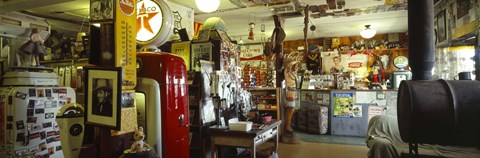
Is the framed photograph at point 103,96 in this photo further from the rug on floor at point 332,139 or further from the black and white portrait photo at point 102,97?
the rug on floor at point 332,139

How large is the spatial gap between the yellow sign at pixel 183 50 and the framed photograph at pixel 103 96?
2295mm

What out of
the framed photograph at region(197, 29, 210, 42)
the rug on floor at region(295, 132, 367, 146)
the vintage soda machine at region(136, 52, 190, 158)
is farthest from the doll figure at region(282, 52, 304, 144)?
the vintage soda machine at region(136, 52, 190, 158)

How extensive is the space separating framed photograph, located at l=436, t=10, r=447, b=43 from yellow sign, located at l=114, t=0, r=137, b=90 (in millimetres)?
5375

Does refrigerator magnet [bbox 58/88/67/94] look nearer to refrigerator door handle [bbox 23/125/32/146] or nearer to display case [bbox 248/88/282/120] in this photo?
refrigerator door handle [bbox 23/125/32/146]

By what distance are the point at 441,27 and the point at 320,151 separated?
323cm

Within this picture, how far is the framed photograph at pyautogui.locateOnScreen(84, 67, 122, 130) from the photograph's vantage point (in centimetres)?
197

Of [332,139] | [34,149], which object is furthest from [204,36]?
[332,139]

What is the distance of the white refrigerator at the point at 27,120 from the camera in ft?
14.1

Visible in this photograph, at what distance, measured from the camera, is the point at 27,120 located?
4391 millimetres

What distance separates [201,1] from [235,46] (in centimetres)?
90

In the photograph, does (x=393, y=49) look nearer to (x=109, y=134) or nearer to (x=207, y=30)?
(x=207, y=30)

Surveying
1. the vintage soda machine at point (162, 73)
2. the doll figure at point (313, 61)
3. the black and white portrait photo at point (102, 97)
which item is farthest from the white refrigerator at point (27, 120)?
the doll figure at point (313, 61)

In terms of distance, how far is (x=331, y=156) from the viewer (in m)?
5.58

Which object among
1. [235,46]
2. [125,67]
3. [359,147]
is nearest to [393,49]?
[359,147]
